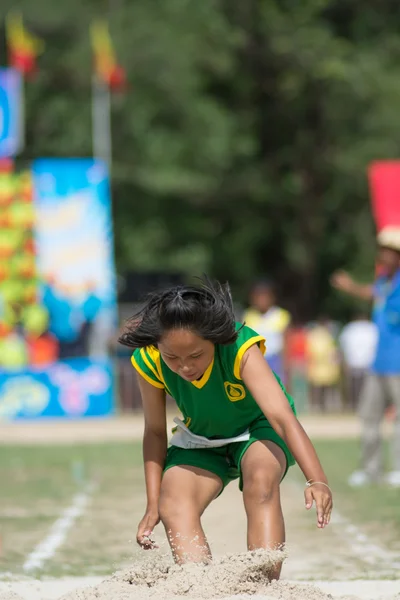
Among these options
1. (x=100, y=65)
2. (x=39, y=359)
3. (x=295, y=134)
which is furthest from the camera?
(x=295, y=134)

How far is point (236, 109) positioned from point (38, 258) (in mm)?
20411

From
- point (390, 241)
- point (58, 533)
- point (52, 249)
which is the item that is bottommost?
point (58, 533)

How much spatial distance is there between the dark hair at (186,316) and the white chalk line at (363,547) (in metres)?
2.10

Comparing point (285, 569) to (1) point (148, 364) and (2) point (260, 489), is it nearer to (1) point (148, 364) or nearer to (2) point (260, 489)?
(2) point (260, 489)

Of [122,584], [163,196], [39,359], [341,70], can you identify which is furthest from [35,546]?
[163,196]

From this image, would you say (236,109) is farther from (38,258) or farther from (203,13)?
(38,258)

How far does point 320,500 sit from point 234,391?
2.30 ft

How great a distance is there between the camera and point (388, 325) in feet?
33.8

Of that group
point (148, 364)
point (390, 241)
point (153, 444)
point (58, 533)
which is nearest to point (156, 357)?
point (148, 364)

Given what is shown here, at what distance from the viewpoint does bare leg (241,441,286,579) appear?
477 cm

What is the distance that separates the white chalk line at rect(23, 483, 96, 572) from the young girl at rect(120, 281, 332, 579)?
1694mm

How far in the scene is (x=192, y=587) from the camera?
4562 millimetres

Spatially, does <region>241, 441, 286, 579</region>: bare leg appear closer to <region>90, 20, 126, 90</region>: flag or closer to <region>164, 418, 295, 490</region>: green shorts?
<region>164, 418, 295, 490</region>: green shorts

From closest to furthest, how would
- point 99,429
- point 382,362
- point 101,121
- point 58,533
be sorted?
point 58,533
point 382,362
point 99,429
point 101,121
